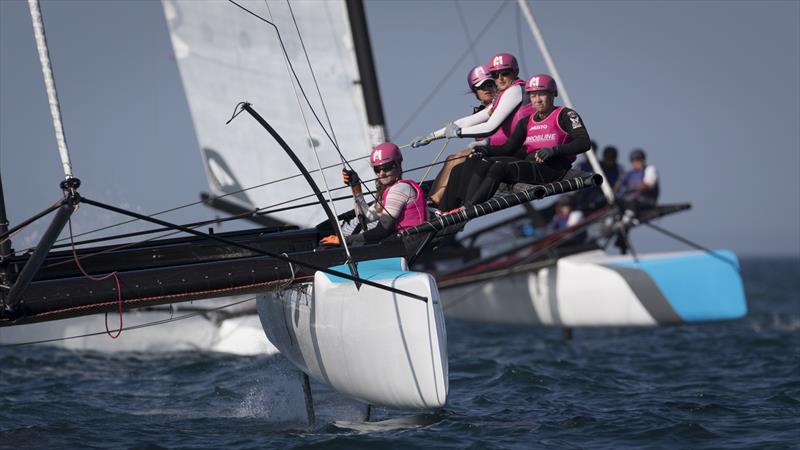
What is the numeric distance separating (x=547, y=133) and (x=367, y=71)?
14.0 ft

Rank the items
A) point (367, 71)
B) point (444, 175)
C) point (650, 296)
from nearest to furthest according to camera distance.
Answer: point (444, 175) → point (367, 71) → point (650, 296)

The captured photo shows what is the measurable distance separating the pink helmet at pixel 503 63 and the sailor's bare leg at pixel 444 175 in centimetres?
50

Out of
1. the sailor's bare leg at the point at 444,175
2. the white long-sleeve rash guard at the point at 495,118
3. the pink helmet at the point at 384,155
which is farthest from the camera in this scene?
the sailor's bare leg at the point at 444,175

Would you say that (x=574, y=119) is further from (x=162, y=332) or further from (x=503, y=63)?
(x=162, y=332)

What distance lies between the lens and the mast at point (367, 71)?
391 inches

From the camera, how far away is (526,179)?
6.04 metres

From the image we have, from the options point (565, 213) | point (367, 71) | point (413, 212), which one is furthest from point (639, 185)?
point (413, 212)

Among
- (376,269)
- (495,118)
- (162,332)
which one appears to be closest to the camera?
(376,269)

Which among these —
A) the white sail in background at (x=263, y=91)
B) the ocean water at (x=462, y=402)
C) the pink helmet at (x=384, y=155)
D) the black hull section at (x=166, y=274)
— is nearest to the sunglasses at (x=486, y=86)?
the pink helmet at (x=384, y=155)

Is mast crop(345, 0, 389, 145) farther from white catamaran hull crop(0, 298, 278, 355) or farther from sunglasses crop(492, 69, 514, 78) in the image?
sunglasses crop(492, 69, 514, 78)

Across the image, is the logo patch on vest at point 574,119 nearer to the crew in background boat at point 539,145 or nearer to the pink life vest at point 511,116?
the crew in background boat at point 539,145

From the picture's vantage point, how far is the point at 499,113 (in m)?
6.18

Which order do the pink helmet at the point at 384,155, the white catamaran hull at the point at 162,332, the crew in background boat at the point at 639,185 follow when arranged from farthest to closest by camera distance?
the crew in background boat at the point at 639,185 < the white catamaran hull at the point at 162,332 < the pink helmet at the point at 384,155

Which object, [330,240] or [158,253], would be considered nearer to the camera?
[158,253]
